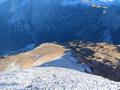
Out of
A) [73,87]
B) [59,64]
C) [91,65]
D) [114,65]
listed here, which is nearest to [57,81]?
[73,87]

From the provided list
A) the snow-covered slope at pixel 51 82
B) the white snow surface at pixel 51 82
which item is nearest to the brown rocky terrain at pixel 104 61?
the white snow surface at pixel 51 82

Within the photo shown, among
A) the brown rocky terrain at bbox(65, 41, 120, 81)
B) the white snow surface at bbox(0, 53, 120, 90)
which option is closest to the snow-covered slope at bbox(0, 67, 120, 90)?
the white snow surface at bbox(0, 53, 120, 90)

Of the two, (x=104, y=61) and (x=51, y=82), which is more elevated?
(x=51, y=82)

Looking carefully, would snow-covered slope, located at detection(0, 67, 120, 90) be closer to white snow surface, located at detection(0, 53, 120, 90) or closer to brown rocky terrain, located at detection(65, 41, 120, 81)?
white snow surface, located at detection(0, 53, 120, 90)

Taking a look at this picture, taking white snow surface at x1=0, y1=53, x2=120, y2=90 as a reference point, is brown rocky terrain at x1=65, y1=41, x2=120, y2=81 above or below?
below

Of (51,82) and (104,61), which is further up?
(51,82)

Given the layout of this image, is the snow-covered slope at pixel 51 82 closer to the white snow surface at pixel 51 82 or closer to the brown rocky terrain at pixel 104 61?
the white snow surface at pixel 51 82

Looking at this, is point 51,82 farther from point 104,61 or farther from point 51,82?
point 104,61

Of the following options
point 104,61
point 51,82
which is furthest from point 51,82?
point 104,61

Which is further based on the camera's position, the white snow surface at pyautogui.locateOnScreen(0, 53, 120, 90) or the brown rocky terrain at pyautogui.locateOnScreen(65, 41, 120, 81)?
the brown rocky terrain at pyautogui.locateOnScreen(65, 41, 120, 81)

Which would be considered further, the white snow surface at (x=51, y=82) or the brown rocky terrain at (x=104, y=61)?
the brown rocky terrain at (x=104, y=61)

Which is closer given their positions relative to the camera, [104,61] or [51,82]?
[51,82]
